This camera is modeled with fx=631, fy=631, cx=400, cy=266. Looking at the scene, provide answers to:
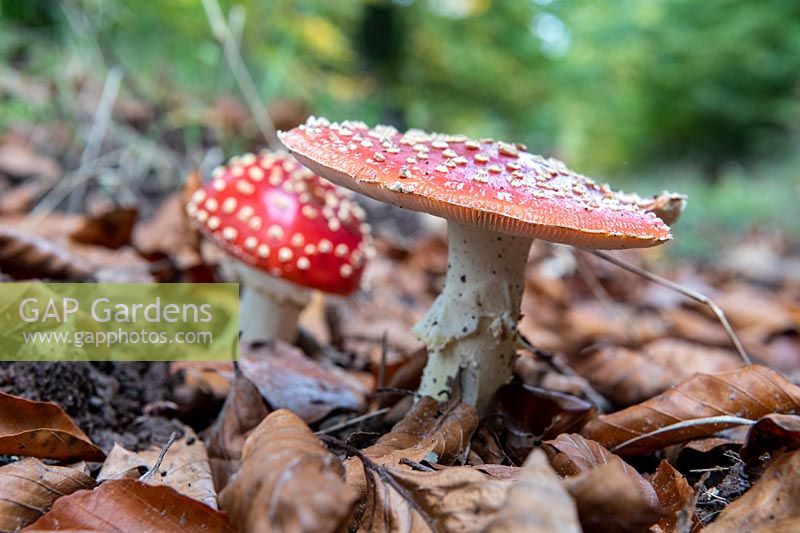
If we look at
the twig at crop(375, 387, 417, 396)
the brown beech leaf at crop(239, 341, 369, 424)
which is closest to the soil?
the brown beech leaf at crop(239, 341, 369, 424)

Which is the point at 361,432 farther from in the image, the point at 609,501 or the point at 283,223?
the point at 283,223

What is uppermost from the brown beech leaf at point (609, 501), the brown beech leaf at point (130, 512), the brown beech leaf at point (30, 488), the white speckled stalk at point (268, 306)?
the brown beech leaf at point (609, 501)

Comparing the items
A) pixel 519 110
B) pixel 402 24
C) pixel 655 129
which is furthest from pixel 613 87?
pixel 402 24

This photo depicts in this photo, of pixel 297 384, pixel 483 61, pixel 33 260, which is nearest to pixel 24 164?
pixel 33 260

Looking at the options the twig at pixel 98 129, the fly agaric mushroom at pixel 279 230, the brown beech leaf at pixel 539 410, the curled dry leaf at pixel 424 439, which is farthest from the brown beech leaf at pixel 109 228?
the brown beech leaf at pixel 539 410

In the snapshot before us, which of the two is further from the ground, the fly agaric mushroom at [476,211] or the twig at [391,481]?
the fly agaric mushroom at [476,211]

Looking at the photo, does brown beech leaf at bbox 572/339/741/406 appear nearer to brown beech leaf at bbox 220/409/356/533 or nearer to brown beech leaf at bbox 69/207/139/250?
brown beech leaf at bbox 220/409/356/533

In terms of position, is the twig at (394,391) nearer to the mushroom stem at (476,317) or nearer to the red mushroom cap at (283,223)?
the mushroom stem at (476,317)

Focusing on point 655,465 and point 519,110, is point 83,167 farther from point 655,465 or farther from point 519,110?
point 519,110
